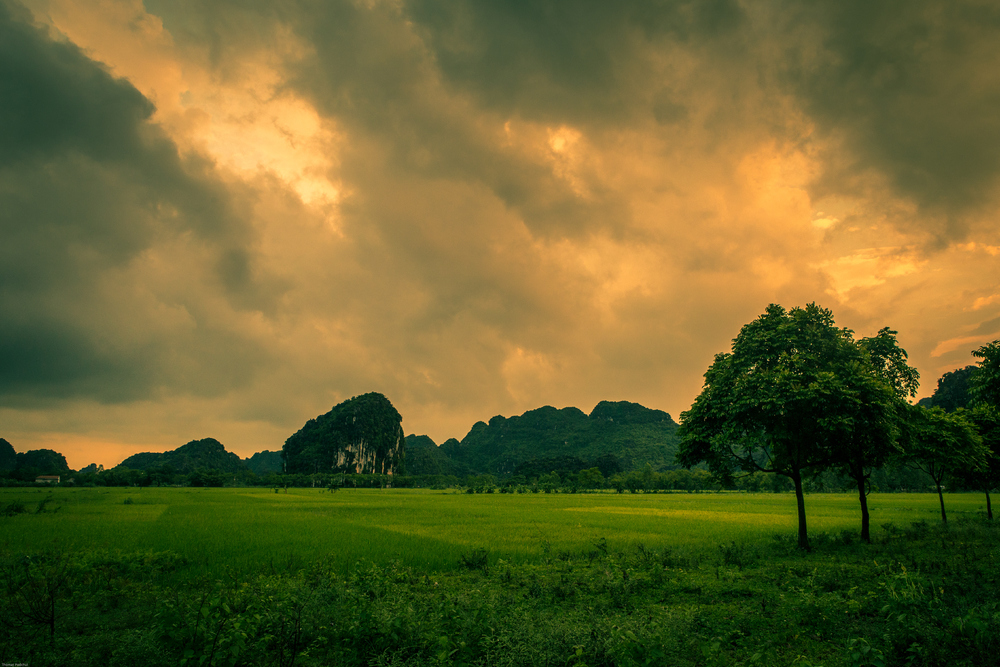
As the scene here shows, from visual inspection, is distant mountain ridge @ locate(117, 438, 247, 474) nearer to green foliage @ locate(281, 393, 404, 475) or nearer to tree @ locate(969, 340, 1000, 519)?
green foliage @ locate(281, 393, 404, 475)

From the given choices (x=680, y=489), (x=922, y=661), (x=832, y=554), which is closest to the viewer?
(x=922, y=661)

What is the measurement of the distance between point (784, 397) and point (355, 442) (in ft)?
499

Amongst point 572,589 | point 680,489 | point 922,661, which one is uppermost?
point 922,661

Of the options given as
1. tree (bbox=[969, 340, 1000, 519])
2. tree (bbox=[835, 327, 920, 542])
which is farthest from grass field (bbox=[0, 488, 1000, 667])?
tree (bbox=[969, 340, 1000, 519])

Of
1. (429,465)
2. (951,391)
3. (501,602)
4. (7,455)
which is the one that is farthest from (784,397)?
(7,455)

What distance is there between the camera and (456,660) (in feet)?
21.0

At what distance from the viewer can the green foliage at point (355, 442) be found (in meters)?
149

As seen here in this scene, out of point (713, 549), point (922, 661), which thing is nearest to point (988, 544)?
point (713, 549)

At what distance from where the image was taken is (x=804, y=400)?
14.5 m

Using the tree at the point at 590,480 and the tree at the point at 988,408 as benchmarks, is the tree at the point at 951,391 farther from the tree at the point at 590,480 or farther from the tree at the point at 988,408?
the tree at the point at 988,408

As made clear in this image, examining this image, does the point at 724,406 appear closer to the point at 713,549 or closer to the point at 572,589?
the point at 713,549

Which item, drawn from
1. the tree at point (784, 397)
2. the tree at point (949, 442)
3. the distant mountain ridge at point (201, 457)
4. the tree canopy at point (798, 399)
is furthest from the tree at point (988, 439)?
the distant mountain ridge at point (201, 457)

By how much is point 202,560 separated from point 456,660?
508 inches

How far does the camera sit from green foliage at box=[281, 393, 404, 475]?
488 feet
